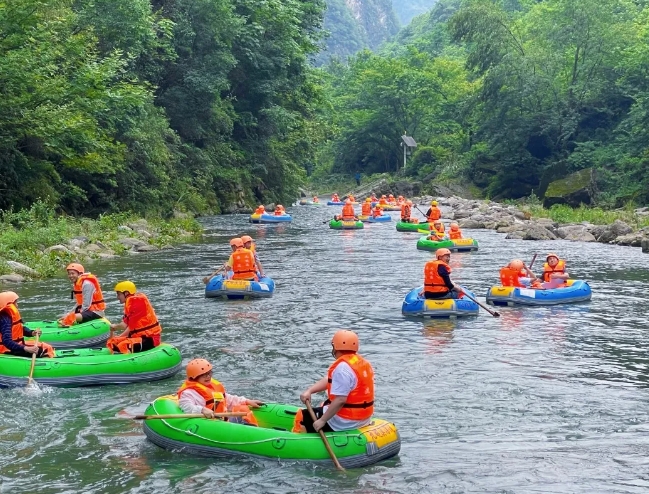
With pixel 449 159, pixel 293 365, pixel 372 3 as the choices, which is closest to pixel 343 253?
pixel 293 365

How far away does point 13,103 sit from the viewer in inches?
816

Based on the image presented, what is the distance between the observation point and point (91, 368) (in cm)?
973

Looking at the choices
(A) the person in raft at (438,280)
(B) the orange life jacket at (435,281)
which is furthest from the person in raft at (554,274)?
(B) the orange life jacket at (435,281)

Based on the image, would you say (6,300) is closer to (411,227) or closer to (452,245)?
(452,245)

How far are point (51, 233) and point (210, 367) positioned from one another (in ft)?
45.8

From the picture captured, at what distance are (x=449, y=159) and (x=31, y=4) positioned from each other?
1656 inches

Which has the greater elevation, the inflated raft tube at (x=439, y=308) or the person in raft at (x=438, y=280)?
the person in raft at (x=438, y=280)

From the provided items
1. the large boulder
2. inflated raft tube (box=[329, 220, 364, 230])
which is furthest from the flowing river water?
the large boulder

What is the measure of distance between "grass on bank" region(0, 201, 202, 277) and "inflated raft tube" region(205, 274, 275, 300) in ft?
13.9

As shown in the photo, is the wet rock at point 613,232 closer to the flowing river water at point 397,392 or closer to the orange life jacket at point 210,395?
the flowing river water at point 397,392

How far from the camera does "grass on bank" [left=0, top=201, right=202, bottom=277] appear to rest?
1842 cm

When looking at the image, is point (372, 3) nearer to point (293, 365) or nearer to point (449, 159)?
point (449, 159)

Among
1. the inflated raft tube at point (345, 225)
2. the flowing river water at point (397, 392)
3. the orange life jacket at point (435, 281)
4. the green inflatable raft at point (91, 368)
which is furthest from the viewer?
the inflated raft tube at point (345, 225)

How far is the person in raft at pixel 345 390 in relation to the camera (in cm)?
725
